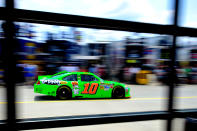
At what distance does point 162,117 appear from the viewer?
1637 mm

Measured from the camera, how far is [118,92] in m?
A: 5.68

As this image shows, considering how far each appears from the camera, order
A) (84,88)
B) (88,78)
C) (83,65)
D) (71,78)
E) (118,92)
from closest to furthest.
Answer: (83,65), (71,78), (88,78), (84,88), (118,92)

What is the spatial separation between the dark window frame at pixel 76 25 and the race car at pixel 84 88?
3.08 meters

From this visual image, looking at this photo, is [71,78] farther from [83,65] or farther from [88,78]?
[83,65]

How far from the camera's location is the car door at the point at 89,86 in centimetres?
496

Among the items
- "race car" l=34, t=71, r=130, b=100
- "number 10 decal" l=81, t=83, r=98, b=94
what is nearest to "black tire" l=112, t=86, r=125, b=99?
"race car" l=34, t=71, r=130, b=100

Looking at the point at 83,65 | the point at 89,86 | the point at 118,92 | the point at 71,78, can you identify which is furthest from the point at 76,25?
the point at 118,92

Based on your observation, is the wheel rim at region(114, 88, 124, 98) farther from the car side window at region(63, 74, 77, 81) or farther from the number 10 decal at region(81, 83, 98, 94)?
the car side window at region(63, 74, 77, 81)

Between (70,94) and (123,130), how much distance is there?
3.12 m

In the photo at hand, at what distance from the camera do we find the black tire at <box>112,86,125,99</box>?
18.5 feet

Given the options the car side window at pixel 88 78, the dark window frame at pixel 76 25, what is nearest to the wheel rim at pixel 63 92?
the car side window at pixel 88 78

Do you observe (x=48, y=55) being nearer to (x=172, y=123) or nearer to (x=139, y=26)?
(x=139, y=26)

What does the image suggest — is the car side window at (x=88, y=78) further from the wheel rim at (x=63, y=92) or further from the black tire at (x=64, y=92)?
the wheel rim at (x=63, y=92)

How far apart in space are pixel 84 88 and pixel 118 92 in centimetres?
124
